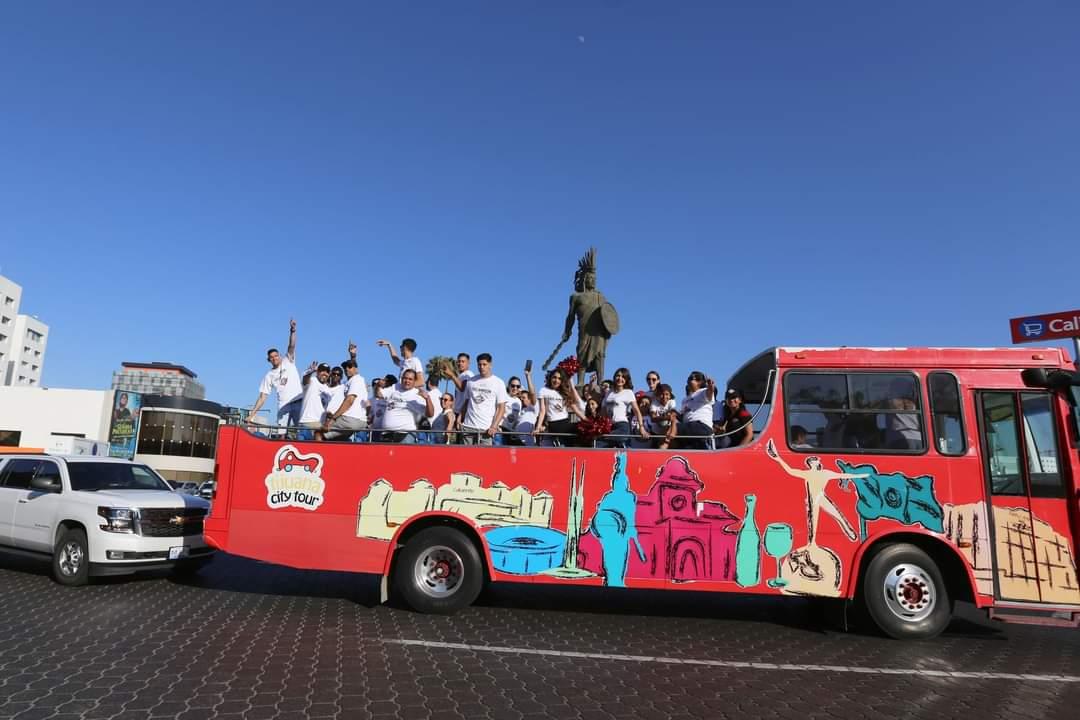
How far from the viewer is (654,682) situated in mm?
5020

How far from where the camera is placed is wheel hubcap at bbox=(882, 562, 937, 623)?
252 inches

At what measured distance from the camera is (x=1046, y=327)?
422 inches

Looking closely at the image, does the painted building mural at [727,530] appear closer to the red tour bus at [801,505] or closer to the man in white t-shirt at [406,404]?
the red tour bus at [801,505]

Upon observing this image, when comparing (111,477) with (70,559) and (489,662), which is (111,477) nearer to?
(70,559)

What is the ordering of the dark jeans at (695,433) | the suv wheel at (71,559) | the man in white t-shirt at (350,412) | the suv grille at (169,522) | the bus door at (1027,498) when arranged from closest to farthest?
the bus door at (1027,498), the dark jeans at (695,433), the man in white t-shirt at (350,412), the suv wheel at (71,559), the suv grille at (169,522)

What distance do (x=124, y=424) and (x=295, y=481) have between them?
55.4m

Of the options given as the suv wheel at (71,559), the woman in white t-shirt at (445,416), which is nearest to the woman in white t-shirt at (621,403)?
the woman in white t-shirt at (445,416)

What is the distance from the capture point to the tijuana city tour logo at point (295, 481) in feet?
23.9

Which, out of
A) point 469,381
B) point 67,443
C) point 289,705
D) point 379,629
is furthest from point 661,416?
point 67,443

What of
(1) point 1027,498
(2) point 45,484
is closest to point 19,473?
(2) point 45,484

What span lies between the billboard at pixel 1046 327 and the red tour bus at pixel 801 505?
514 centimetres

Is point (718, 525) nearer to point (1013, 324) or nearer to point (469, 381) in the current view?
point (469, 381)

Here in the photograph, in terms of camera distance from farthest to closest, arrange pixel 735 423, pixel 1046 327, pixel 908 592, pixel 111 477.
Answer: pixel 1046 327, pixel 111 477, pixel 735 423, pixel 908 592

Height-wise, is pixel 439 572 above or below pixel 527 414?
below
